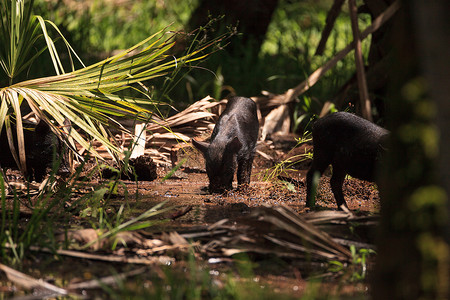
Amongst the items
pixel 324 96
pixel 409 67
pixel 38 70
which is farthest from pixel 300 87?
pixel 409 67

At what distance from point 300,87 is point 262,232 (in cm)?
554

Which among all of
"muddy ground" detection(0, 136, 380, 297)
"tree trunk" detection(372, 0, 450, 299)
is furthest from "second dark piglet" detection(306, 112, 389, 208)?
"tree trunk" detection(372, 0, 450, 299)

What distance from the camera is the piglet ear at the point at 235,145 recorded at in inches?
266

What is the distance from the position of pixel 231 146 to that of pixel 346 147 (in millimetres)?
1793

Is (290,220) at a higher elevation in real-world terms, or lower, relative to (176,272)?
higher

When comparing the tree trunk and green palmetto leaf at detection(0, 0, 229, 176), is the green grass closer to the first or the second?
green palmetto leaf at detection(0, 0, 229, 176)

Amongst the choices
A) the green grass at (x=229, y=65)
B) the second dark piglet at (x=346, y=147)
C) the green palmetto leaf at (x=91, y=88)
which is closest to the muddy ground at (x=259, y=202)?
the second dark piglet at (x=346, y=147)

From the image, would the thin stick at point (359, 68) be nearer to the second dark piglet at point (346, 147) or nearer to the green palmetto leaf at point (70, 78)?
the second dark piglet at point (346, 147)

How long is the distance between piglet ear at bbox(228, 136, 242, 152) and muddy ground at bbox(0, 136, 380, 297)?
464 millimetres

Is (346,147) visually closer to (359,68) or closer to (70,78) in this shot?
(359,68)

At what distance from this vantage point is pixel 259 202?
5.93 metres

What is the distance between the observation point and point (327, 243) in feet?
12.2

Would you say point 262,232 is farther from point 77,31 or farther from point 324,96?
point 77,31

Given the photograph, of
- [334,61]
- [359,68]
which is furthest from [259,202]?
[334,61]
